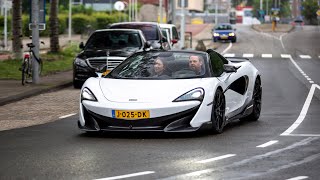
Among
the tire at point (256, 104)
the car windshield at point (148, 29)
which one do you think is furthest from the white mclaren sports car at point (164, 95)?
the car windshield at point (148, 29)

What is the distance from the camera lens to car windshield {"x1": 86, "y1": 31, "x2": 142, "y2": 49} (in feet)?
88.4

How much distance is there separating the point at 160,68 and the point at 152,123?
1614 mm

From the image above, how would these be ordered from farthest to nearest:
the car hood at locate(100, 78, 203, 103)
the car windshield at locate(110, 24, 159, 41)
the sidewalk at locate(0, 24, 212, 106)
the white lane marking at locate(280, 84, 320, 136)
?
the car windshield at locate(110, 24, 159, 41) → the sidewalk at locate(0, 24, 212, 106) → the white lane marking at locate(280, 84, 320, 136) → the car hood at locate(100, 78, 203, 103)

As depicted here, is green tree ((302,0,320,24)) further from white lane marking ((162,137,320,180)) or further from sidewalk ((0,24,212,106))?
white lane marking ((162,137,320,180))

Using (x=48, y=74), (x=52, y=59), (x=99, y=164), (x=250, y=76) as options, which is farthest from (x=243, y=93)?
(x=52, y=59)

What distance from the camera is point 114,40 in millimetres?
27109

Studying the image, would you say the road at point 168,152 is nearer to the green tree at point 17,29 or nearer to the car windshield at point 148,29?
the car windshield at point 148,29

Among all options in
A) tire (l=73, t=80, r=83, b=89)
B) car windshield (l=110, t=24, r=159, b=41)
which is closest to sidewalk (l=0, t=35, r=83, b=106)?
tire (l=73, t=80, r=83, b=89)

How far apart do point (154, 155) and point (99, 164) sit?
3.42 feet

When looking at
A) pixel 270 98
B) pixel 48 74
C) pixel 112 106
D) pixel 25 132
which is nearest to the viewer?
pixel 112 106

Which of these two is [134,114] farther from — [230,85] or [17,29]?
[17,29]

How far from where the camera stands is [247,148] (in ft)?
40.0

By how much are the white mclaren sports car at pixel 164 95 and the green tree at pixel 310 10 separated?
161 metres

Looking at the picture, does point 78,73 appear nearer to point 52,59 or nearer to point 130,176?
point 52,59
